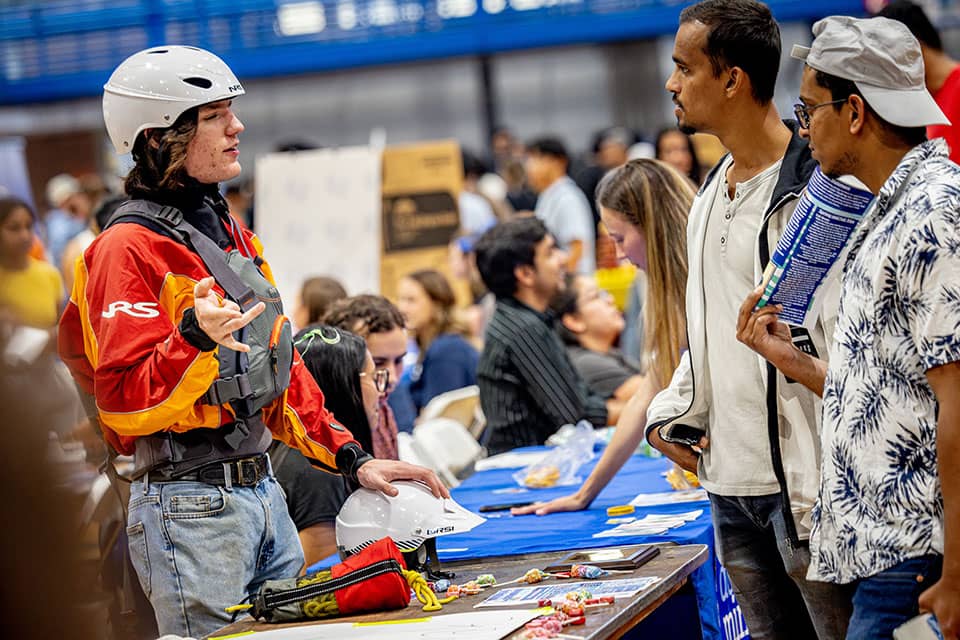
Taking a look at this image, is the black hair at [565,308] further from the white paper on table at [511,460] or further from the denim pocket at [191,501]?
the denim pocket at [191,501]

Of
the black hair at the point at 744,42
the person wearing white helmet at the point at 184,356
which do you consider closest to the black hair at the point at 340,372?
the person wearing white helmet at the point at 184,356

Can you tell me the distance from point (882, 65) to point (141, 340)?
1.51 meters

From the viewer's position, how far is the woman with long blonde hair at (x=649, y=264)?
3408mm

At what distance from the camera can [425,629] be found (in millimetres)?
2230

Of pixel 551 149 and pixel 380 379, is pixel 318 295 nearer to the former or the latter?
pixel 380 379

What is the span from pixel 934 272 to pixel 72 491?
4.59 feet

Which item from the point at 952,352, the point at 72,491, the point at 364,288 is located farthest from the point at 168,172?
the point at 364,288

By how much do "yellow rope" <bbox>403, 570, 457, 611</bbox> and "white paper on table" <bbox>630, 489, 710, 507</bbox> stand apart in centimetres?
→ 116

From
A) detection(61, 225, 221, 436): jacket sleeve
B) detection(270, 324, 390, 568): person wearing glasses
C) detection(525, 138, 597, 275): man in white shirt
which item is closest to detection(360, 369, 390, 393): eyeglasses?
detection(270, 324, 390, 568): person wearing glasses

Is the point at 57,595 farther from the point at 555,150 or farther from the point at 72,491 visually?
the point at 555,150

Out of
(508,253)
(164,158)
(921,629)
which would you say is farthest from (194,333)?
(508,253)

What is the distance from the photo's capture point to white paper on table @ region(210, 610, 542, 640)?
2.17 meters

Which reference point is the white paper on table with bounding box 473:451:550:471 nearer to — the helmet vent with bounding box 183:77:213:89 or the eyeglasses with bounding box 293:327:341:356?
the eyeglasses with bounding box 293:327:341:356

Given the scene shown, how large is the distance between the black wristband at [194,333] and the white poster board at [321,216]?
217 inches
